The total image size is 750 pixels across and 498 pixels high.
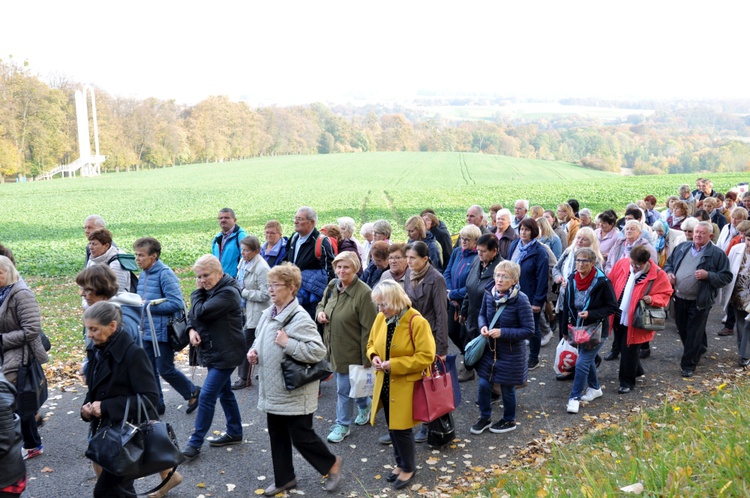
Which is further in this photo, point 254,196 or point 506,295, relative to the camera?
point 254,196

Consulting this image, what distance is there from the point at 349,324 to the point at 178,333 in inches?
70.8

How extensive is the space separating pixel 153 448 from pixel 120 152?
301ft

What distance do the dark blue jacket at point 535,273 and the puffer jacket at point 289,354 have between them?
4046 mm

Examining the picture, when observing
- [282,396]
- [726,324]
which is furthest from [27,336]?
[726,324]

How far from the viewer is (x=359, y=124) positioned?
136875mm

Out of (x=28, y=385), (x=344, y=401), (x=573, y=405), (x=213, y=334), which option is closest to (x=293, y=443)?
(x=344, y=401)

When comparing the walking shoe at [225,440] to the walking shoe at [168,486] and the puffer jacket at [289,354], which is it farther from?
the puffer jacket at [289,354]

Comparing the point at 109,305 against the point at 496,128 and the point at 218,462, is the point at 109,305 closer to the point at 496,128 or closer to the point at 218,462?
the point at 218,462

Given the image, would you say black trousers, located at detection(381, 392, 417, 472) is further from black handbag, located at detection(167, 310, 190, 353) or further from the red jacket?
the red jacket

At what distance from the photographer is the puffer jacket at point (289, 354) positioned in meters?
5.55

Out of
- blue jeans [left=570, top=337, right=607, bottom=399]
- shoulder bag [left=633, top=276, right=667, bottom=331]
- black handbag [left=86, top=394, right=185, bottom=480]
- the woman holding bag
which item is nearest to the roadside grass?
the woman holding bag

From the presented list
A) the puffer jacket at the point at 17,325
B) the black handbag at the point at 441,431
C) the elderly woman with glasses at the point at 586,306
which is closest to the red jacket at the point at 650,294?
the elderly woman with glasses at the point at 586,306

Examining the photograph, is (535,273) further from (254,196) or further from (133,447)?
(254,196)

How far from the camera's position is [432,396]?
6090 mm
